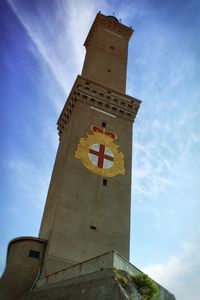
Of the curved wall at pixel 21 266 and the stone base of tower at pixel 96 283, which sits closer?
the stone base of tower at pixel 96 283

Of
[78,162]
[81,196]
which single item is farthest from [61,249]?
[78,162]

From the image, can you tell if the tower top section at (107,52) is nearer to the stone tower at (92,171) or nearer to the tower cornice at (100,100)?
the stone tower at (92,171)

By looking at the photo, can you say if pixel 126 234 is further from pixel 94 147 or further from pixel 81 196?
pixel 94 147

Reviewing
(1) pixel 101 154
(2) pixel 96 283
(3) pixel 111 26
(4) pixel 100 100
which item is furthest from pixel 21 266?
(3) pixel 111 26

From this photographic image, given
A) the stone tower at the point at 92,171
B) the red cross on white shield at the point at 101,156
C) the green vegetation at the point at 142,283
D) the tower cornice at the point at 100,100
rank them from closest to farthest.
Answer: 1. the green vegetation at the point at 142,283
2. the stone tower at the point at 92,171
3. the red cross on white shield at the point at 101,156
4. the tower cornice at the point at 100,100

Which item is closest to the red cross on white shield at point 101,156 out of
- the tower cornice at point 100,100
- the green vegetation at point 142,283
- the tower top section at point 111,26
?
the tower cornice at point 100,100

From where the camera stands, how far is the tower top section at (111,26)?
1545 inches

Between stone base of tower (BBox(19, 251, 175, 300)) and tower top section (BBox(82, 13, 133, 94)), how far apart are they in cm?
2084

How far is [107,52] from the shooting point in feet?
120

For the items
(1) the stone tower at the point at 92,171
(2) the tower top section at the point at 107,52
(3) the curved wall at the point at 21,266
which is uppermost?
(2) the tower top section at the point at 107,52

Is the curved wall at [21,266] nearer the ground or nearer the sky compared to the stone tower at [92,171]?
nearer the ground

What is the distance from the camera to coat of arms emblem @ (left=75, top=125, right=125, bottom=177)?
2625 cm

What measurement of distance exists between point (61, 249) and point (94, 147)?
31.4ft

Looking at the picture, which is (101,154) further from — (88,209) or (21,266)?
(21,266)
